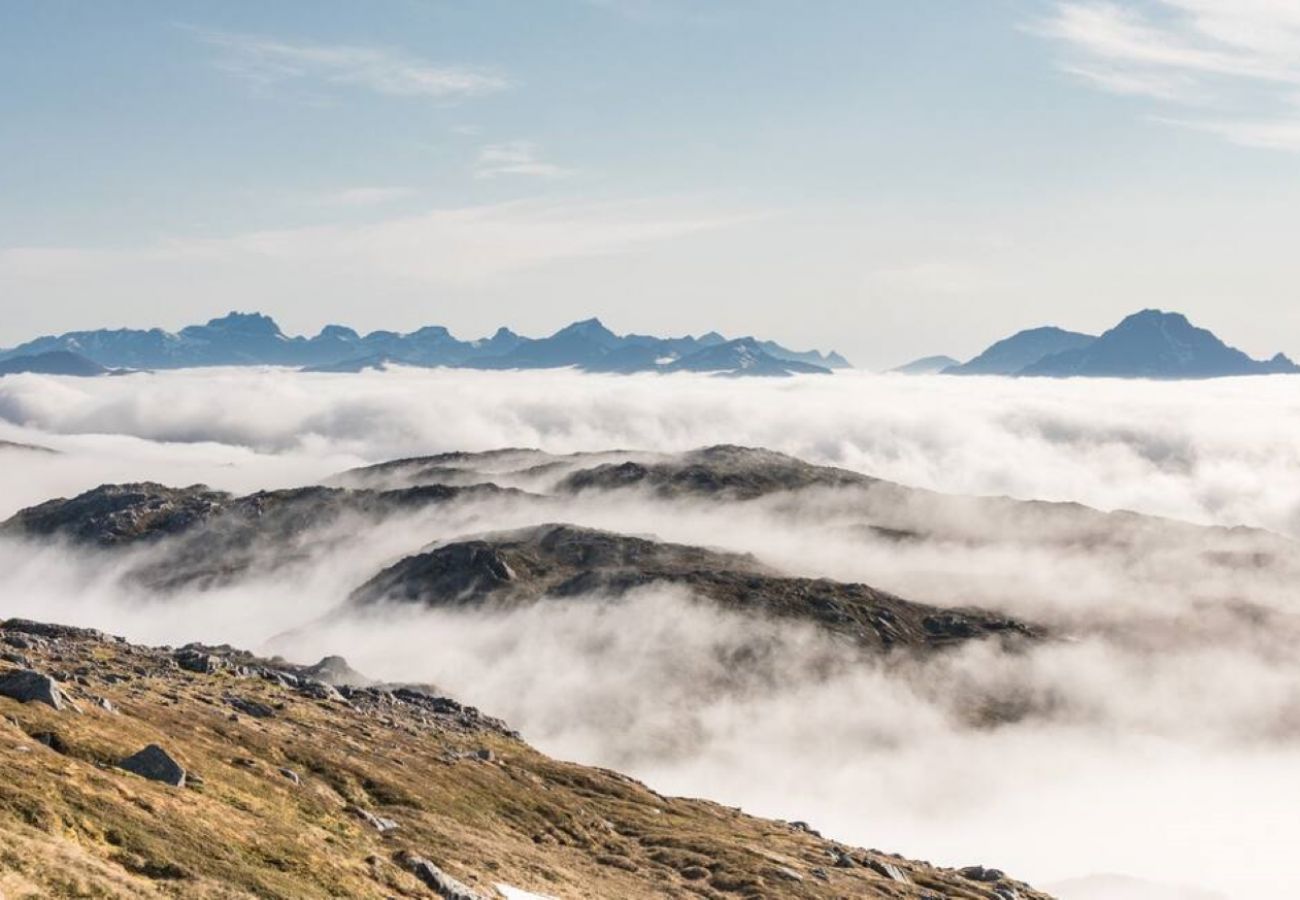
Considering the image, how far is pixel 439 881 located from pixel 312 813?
22.5 m

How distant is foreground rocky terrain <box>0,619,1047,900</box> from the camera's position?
6575 cm

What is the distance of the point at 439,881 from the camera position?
83.8 metres

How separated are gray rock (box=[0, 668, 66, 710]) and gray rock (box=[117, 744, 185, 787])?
55.1ft

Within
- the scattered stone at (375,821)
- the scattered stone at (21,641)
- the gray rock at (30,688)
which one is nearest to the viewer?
the gray rock at (30,688)

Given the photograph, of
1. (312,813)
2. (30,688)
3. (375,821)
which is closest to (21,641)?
(30,688)

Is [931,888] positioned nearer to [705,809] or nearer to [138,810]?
[705,809]

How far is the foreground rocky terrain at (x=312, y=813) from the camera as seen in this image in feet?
216

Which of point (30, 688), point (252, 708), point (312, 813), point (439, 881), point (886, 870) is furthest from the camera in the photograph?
Result: point (886, 870)

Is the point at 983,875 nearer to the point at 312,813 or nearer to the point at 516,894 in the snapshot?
the point at 516,894

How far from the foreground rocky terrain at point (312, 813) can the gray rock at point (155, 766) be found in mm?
165

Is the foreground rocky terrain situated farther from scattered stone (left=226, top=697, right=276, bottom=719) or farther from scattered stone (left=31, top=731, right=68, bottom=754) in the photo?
scattered stone (left=226, top=697, right=276, bottom=719)

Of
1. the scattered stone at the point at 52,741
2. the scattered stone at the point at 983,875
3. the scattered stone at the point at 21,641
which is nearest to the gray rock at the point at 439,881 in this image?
the scattered stone at the point at 52,741

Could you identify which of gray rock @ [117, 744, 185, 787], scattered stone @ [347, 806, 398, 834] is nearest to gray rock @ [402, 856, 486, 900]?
scattered stone @ [347, 806, 398, 834]

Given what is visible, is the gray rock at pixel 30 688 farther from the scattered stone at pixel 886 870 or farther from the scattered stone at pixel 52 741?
the scattered stone at pixel 886 870
